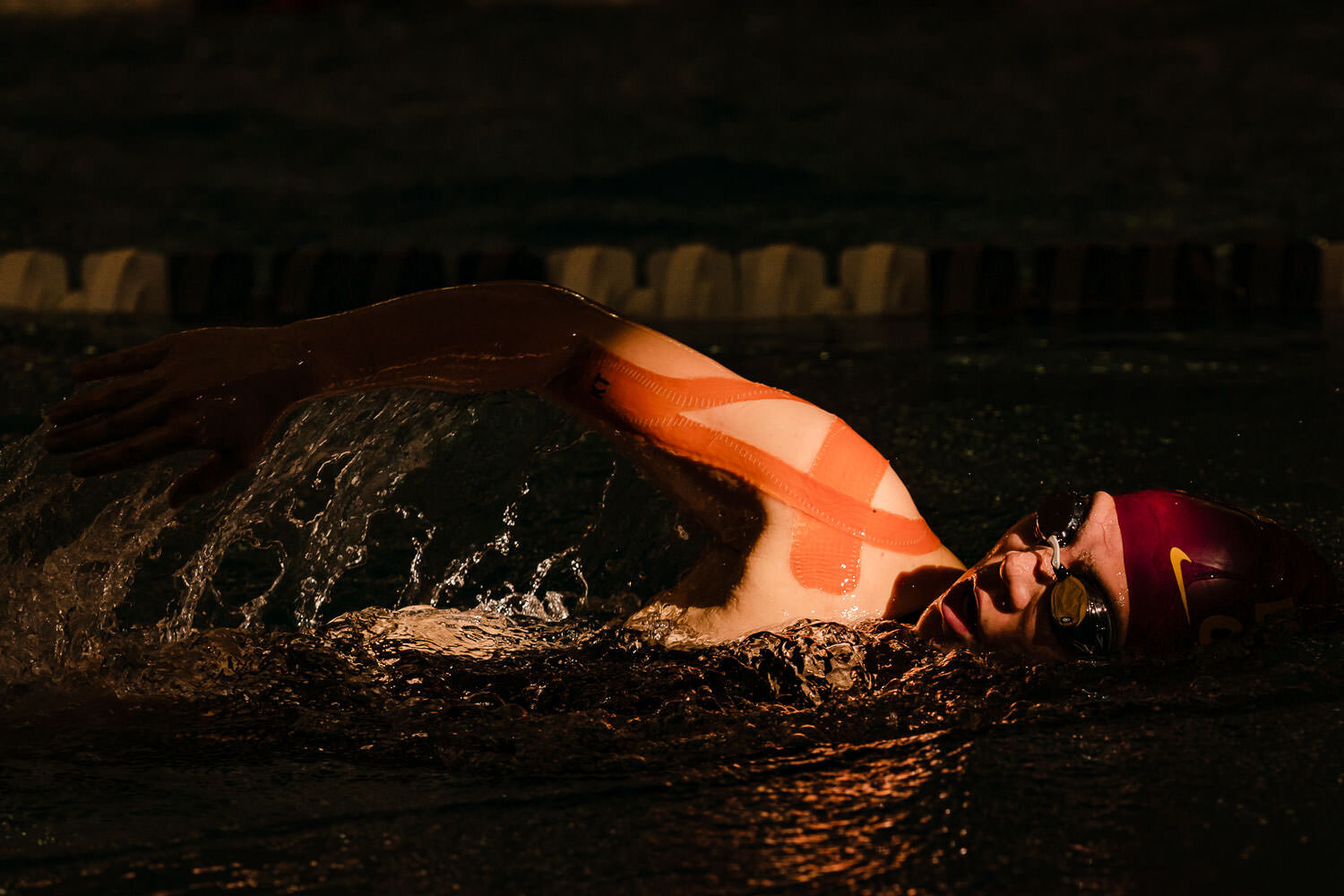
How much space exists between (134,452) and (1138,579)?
127 cm

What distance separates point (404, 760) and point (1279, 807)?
3.24ft

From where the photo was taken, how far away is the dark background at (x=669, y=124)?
8.93 m

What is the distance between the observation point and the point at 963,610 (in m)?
1.84

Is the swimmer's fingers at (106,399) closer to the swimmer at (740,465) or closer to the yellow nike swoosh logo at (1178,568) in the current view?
the swimmer at (740,465)

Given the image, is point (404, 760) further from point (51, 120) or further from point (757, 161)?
point (51, 120)

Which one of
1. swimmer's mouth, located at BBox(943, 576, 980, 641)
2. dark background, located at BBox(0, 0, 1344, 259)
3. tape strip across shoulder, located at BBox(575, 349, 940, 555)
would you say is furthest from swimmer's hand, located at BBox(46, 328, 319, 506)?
dark background, located at BBox(0, 0, 1344, 259)

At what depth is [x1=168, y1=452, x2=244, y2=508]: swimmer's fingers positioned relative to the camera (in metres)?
1.74

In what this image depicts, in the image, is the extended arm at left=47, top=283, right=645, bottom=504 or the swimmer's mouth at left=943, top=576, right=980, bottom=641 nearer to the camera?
the extended arm at left=47, top=283, right=645, bottom=504

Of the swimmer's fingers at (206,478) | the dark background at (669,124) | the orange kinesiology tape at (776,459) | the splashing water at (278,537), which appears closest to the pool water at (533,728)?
the splashing water at (278,537)

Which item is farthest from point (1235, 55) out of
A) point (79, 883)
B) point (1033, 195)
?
point (79, 883)

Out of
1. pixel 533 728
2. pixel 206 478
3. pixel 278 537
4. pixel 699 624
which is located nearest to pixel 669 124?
pixel 278 537

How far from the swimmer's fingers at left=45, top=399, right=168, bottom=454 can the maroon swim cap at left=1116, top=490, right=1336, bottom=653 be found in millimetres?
1247

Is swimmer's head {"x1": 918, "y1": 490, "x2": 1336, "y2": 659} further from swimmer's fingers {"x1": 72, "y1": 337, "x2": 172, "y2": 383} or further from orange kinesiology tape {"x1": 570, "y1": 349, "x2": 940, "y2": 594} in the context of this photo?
swimmer's fingers {"x1": 72, "y1": 337, "x2": 172, "y2": 383}

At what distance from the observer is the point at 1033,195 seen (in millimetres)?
9461
